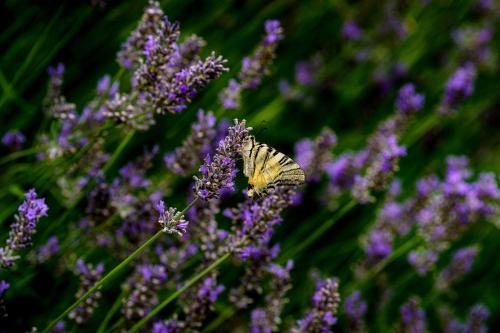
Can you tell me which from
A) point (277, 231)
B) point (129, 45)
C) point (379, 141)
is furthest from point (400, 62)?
point (129, 45)

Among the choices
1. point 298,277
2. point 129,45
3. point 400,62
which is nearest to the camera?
point 129,45

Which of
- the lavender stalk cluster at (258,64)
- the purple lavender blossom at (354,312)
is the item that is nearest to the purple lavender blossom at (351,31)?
the lavender stalk cluster at (258,64)

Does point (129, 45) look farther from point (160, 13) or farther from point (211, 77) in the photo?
point (211, 77)

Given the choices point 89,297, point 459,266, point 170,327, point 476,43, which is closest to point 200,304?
point 170,327

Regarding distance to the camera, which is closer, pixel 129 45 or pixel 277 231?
pixel 129 45

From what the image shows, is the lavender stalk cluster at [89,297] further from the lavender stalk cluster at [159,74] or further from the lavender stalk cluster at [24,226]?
the lavender stalk cluster at [159,74]
